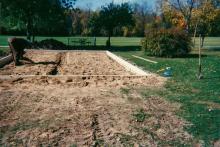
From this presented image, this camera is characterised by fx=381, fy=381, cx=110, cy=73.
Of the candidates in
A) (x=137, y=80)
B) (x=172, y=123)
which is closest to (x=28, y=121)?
(x=172, y=123)

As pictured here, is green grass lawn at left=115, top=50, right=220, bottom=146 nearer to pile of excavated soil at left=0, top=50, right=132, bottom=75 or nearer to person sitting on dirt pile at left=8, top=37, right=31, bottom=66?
pile of excavated soil at left=0, top=50, right=132, bottom=75

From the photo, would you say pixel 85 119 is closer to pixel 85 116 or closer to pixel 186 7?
pixel 85 116

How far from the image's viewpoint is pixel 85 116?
734 cm

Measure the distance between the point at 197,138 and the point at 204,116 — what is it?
133cm

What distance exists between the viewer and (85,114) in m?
7.49

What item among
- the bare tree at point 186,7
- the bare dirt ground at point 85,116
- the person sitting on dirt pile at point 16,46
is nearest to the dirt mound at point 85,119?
the bare dirt ground at point 85,116

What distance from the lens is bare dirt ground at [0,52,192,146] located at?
6.14m

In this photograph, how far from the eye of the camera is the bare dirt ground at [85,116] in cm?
614

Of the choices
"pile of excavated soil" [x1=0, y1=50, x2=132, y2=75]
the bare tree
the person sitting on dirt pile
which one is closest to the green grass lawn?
"pile of excavated soil" [x1=0, y1=50, x2=132, y2=75]

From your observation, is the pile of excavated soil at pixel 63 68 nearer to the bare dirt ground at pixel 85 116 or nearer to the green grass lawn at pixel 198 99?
the green grass lawn at pixel 198 99

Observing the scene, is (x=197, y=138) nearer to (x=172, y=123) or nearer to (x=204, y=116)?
(x=172, y=123)

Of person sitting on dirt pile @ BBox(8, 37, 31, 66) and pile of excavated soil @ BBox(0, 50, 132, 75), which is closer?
pile of excavated soil @ BBox(0, 50, 132, 75)

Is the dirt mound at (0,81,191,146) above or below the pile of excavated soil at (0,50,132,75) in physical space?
above

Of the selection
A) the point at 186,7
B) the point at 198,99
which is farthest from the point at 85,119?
the point at 186,7
